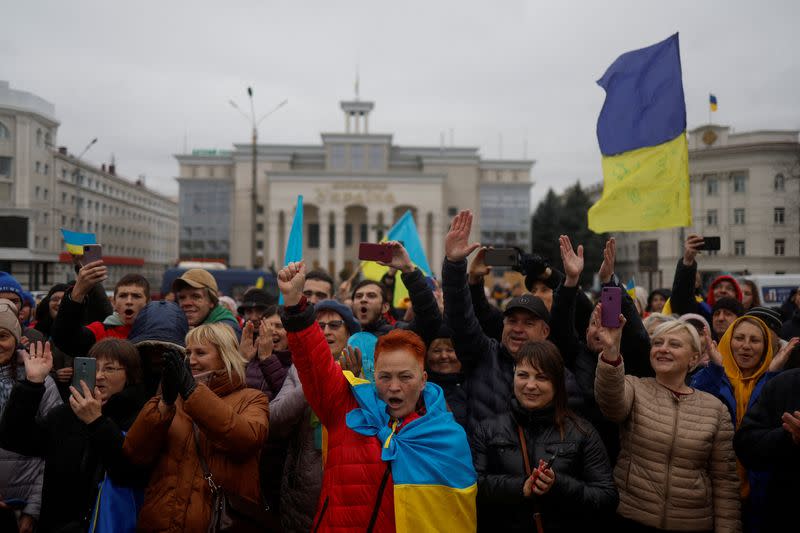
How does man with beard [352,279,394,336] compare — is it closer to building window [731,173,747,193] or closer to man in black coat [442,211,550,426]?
man in black coat [442,211,550,426]

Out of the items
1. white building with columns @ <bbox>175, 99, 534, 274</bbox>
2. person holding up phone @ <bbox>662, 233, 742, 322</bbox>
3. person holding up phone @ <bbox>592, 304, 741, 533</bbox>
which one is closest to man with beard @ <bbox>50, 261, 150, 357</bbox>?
person holding up phone @ <bbox>592, 304, 741, 533</bbox>

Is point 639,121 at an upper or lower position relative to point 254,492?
upper

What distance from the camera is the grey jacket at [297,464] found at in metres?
3.66

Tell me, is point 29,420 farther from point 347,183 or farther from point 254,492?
point 347,183

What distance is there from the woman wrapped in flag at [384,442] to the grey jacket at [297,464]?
2.04 ft

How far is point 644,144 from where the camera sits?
5.26m

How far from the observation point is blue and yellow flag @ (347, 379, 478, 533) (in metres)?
2.93

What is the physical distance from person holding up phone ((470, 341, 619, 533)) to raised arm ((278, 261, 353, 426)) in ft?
2.77

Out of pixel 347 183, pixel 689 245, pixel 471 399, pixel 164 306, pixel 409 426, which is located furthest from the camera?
pixel 347 183

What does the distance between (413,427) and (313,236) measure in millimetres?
62896

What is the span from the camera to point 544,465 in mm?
3045

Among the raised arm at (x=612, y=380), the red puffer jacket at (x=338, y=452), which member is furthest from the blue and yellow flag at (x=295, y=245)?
the raised arm at (x=612, y=380)

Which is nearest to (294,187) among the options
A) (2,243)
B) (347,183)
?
(347,183)

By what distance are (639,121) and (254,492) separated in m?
4.45
